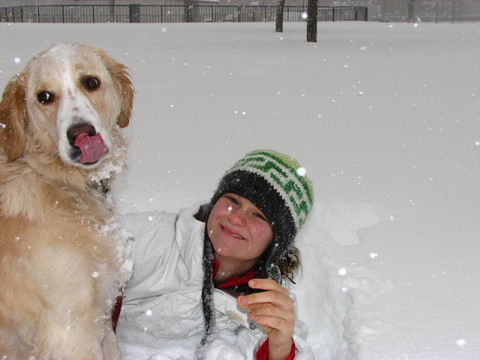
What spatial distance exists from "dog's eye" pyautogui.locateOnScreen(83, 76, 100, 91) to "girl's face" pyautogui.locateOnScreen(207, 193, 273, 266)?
0.95m

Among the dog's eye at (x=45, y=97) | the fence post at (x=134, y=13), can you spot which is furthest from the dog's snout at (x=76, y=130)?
the fence post at (x=134, y=13)

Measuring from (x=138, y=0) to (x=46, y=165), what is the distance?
39.1 meters

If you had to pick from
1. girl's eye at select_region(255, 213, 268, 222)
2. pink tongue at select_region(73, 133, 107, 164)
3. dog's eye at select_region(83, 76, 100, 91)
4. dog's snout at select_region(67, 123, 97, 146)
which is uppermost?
dog's eye at select_region(83, 76, 100, 91)

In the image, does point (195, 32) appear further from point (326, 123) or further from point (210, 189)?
point (210, 189)

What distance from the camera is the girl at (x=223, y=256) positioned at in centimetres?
279

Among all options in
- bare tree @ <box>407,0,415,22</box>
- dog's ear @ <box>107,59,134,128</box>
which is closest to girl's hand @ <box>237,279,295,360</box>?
dog's ear @ <box>107,59,134,128</box>

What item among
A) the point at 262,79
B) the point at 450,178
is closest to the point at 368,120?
the point at 450,178

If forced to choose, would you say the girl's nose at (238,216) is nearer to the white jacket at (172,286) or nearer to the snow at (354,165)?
the white jacket at (172,286)

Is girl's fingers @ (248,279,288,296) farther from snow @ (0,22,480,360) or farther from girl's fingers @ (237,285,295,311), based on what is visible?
snow @ (0,22,480,360)

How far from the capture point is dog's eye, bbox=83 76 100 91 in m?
2.42

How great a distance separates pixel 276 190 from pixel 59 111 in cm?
119

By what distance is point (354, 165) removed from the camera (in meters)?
4.94

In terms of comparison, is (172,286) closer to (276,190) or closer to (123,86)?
(276,190)

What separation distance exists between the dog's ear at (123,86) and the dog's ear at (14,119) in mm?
483
